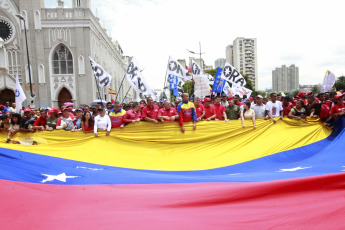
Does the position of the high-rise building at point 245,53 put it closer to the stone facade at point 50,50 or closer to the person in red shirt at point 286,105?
the stone facade at point 50,50

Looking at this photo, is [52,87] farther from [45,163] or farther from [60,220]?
[60,220]

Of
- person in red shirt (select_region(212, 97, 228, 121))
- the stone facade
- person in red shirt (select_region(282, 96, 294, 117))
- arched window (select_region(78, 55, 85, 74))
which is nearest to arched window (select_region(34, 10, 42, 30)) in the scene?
the stone facade

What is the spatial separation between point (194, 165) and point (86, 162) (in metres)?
2.62

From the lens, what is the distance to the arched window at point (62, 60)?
1166 inches

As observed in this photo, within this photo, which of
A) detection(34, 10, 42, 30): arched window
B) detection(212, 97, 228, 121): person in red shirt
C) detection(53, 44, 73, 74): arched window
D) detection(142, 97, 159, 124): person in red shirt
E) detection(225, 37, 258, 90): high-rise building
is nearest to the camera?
detection(142, 97, 159, 124): person in red shirt

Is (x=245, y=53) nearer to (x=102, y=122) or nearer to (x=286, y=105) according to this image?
(x=286, y=105)

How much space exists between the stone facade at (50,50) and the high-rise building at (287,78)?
163m

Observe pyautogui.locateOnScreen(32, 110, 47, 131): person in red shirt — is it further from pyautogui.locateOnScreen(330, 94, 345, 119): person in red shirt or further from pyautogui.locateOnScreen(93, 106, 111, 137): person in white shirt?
pyautogui.locateOnScreen(330, 94, 345, 119): person in red shirt

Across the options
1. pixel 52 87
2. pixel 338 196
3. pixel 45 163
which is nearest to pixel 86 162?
pixel 45 163

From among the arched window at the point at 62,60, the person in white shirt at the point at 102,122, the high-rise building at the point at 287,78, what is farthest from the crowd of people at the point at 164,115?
the high-rise building at the point at 287,78

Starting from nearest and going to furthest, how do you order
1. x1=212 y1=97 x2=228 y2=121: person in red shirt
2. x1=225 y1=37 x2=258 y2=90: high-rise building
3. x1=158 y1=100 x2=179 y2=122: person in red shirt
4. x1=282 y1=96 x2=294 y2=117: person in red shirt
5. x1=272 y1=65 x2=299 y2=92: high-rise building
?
x1=158 y1=100 x2=179 y2=122: person in red shirt < x1=212 y1=97 x2=228 y2=121: person in red shirt < x1=282 y1=96 x2=294 y2=117: person in red shirt < x1=225 y1=37 x2=258 y2=90: high-rise building < x1=272 y1=65 x2=299 y2=92: high-rise building

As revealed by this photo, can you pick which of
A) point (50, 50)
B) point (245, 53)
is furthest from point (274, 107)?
point (245, 53)

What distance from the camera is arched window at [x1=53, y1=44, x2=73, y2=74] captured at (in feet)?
97.1

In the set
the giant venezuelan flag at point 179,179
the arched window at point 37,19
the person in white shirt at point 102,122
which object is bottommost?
the giant venezuelan flag at point 179,179
